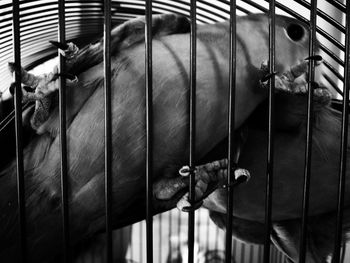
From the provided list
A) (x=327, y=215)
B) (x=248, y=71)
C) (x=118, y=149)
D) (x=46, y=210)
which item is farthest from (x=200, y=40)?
(x=327, y=215)

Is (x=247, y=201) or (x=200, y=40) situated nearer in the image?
(x=200, y=40)

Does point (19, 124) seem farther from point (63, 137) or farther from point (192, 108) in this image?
point (192, 108)

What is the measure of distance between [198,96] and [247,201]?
293 mm

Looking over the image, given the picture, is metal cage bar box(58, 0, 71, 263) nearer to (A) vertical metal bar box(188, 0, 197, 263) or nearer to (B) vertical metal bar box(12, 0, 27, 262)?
(B) vertical metal bar box(12, 0, 27, 262)

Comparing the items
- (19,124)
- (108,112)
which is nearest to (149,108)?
Answer: (108,112)

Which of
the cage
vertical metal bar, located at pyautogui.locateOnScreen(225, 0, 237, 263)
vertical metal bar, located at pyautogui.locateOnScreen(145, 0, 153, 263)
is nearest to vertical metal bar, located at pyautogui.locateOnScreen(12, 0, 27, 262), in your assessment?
the cage

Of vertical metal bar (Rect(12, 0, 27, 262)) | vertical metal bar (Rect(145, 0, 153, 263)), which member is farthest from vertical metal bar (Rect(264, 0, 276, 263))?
vertical metal bar (Rect(12, 0, 27, 262))

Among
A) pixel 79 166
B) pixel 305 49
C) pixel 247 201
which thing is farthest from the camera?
pixel 247 201

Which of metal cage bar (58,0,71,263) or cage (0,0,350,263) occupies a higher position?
cage (0,0,350,263)

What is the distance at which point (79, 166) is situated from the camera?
0.51 meters

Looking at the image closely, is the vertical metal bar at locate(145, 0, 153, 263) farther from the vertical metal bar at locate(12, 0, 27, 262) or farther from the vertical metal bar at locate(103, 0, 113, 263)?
the vertical metal bar at locate(12, 0, 27, 262)

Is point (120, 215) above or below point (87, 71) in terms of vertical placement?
below

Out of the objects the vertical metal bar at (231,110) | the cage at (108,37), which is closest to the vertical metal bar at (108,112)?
A: the cage at (108,37)

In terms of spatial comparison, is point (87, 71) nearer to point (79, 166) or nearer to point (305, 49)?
point (79, 166)
